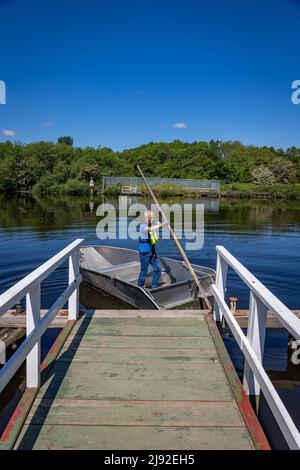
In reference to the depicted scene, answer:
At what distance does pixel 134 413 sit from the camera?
3.14 metres

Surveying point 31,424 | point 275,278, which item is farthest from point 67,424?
point 275,278

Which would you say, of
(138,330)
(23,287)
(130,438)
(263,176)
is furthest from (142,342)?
(263,176)

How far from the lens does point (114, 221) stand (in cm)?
2820

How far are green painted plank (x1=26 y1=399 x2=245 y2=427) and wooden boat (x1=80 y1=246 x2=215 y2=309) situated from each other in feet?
13.0

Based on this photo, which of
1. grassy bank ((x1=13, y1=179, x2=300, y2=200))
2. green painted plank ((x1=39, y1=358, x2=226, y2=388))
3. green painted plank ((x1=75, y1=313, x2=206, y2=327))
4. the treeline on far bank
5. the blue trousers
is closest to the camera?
green painted plank ((x1=39, y1=358, x2=226, y2=388))

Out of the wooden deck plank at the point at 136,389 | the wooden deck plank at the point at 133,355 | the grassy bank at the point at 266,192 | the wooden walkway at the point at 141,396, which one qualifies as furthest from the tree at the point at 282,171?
the wooden deck plank at the point at 136,389

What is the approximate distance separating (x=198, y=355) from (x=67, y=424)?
1755 millimetres

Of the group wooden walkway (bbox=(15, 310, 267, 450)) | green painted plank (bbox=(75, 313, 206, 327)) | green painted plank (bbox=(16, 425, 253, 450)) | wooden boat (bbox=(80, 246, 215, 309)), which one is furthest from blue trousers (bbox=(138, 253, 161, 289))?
green painted plank (bbox=(16, 425, 253, 450))

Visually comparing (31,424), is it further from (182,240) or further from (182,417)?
(182,240)

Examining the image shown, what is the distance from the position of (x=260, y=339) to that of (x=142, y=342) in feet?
5.49

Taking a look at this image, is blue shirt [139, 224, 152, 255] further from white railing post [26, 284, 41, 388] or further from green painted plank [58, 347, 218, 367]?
white railing post [26, 284, 41, 388]

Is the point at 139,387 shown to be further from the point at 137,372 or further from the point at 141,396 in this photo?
the point at 137,372

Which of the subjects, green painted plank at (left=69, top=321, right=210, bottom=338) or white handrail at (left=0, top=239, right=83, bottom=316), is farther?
green painted plank at (left=69, top=321, right=210, bottom=338)

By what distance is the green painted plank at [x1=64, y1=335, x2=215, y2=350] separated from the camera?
4473 millimetres
